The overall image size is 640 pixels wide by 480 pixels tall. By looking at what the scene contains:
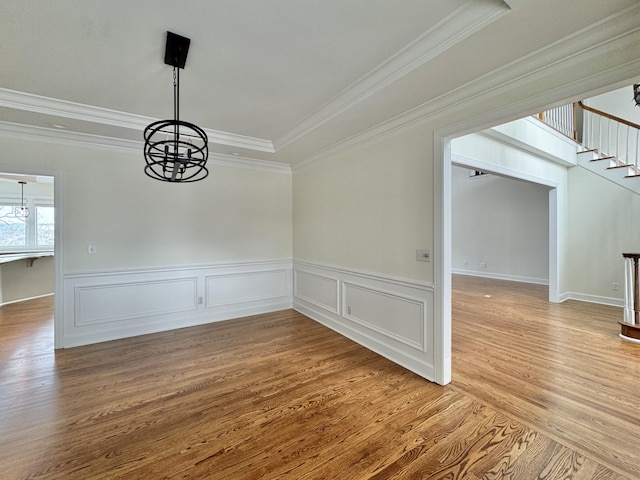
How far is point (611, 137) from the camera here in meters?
5.32

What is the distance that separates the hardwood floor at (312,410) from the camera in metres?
1.68

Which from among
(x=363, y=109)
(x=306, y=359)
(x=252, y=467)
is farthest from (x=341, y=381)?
(x=363, y=109)

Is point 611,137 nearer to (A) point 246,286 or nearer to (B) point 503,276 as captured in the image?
(B) point 503,276

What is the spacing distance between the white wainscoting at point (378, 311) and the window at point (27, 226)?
7031 millimetres

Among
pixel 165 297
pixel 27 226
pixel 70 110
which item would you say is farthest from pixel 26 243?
pixel 70 110

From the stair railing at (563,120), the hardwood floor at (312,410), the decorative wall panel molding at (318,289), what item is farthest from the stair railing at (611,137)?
the decorative wall panel molding at (318,289)

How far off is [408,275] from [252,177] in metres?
3.00


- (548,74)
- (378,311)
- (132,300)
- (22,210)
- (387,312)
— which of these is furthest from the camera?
(22,210)

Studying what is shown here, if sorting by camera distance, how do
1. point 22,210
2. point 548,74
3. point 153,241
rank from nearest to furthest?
point 548,74 → point 153,241 → point 22,210

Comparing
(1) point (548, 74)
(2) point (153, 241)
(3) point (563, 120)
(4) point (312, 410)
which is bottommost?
(4) point (312, 410)

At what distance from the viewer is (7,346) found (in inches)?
133

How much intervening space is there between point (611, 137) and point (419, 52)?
19.5ft

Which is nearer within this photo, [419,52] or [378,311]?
[419,52]

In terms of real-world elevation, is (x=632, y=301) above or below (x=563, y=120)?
below
